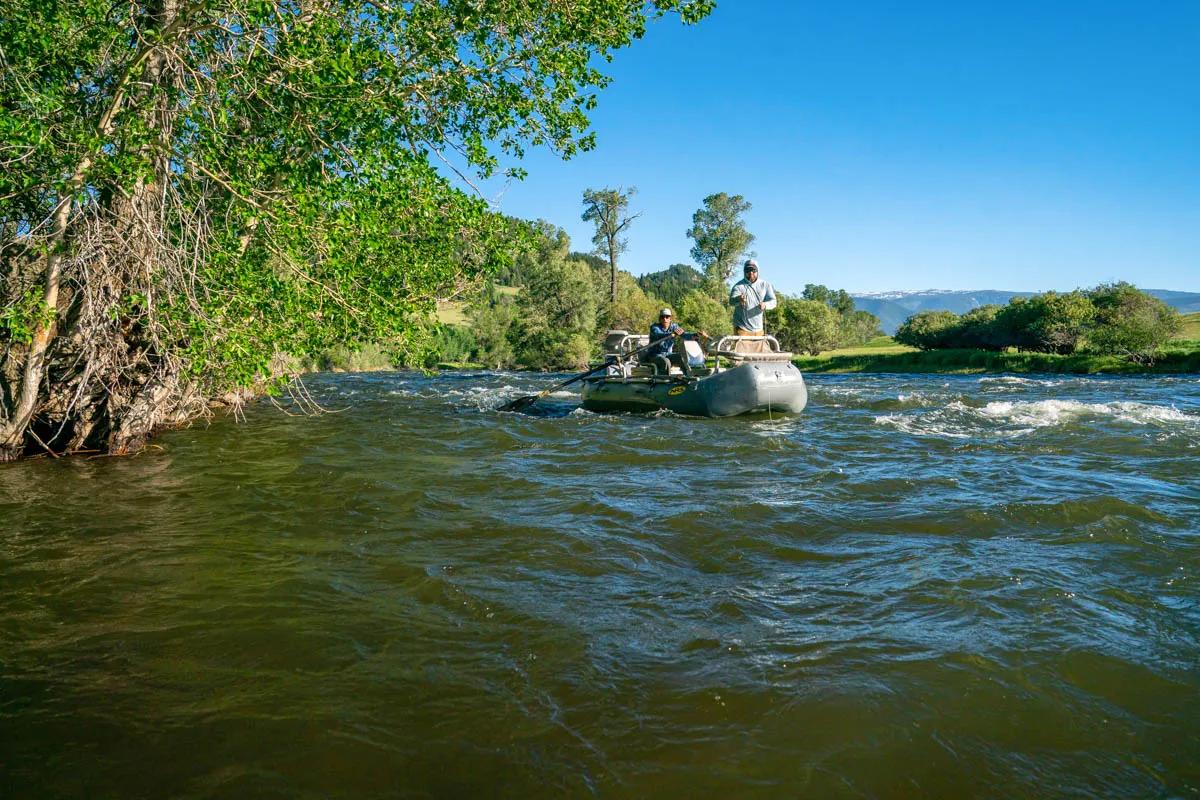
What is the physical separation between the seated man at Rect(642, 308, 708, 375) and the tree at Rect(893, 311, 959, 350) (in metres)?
36.9

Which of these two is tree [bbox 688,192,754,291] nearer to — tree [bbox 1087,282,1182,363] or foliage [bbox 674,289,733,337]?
foliage [bbox 674,289,733,337]

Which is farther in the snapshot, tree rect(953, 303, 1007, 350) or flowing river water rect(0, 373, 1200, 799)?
tree rect(953, 303, 1007, 350)

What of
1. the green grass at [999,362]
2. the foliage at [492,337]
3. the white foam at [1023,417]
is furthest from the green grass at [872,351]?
the white foam at [1023,417]

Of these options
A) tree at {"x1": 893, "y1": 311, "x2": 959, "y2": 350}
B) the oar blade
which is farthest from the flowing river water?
tree at {"x1": 893, "y1": 311, "x2": 959, "y2": 350}

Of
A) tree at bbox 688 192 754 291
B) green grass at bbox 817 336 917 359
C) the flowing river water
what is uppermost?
tree at bbox 688 192 754 291

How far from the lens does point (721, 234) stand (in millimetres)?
69625

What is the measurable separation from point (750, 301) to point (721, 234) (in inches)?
2263

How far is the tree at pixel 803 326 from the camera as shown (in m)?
54.7

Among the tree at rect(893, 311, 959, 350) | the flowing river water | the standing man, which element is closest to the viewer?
the flowing river water

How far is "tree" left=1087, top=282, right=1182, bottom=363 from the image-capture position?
3238cm

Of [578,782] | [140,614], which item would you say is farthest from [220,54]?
[578,782]

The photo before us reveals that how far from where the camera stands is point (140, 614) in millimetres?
4785

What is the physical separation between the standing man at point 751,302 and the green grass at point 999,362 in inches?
982

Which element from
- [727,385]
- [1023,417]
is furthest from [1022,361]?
[727,385]
